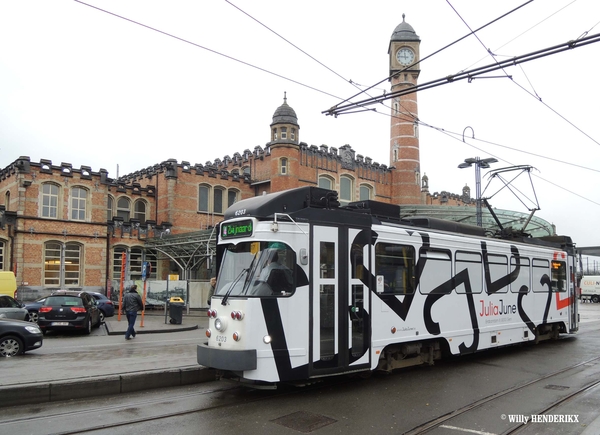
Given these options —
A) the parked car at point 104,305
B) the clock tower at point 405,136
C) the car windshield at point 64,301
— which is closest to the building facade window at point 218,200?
the parked car at point 104,305

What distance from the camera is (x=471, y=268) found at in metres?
11.9

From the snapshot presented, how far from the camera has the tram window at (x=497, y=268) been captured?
1251 cm

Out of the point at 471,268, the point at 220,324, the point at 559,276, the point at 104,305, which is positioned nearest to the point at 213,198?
the point at 104,305

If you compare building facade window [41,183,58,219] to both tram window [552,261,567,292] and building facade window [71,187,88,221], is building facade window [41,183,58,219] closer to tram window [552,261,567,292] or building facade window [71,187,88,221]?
building facade window [71,187,88,221]

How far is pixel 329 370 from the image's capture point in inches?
333

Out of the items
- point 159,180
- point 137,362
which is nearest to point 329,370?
point 137,362

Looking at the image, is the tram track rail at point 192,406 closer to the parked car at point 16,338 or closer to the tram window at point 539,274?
the tram window at point 539,274

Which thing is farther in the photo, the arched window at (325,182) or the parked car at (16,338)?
the arched window at (325,182)

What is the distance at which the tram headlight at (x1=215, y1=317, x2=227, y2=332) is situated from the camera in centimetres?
818

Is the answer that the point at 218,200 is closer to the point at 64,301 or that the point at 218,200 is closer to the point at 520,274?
the point at 64,301

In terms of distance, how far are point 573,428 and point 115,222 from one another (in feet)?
101

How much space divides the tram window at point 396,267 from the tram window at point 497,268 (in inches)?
125

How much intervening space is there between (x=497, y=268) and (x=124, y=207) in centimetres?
3128

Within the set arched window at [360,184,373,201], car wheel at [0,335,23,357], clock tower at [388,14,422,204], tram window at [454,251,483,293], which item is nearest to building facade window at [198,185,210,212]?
arched window at [360,184,373,201]
